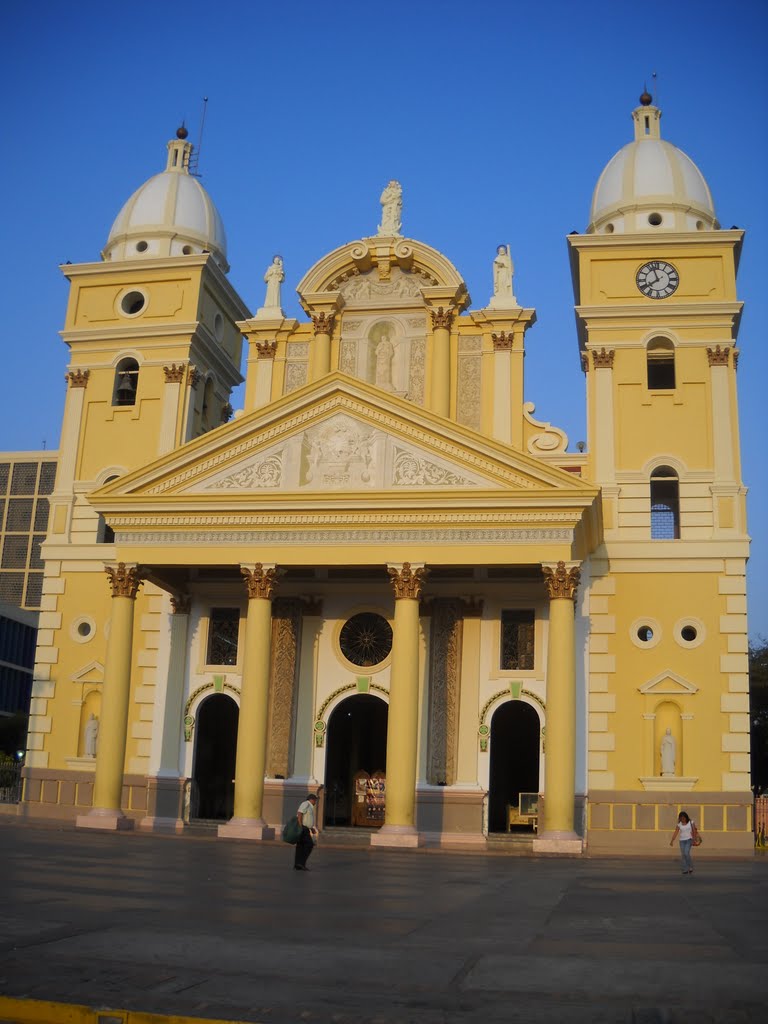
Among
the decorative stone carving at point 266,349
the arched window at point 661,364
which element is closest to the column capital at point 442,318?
the decorative stone carving at point 266,349

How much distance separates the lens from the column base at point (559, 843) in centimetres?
2803

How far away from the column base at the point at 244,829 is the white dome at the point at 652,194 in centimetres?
2196

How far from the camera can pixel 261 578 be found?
31.1 m

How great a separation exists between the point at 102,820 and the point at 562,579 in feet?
45.8

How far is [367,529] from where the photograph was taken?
3050 cm

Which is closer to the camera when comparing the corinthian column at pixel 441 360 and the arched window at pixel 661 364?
the corinthian column at pixel 441 360

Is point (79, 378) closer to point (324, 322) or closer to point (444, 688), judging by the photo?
point (324, 322)

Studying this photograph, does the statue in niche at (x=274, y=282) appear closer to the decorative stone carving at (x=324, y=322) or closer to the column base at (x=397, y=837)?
the decorative stone carving at (x=324, y=322)

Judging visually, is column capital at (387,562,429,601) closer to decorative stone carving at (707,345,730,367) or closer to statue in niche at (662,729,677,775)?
statue in niche at (662,729,677,775)

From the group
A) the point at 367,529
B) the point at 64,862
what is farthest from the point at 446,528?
the point at 64,862

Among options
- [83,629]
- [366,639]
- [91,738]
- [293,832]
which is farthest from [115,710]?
[293,832]

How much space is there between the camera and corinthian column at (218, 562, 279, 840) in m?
29.9

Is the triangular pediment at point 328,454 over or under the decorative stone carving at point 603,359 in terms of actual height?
under

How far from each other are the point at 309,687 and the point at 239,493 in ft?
21.2
